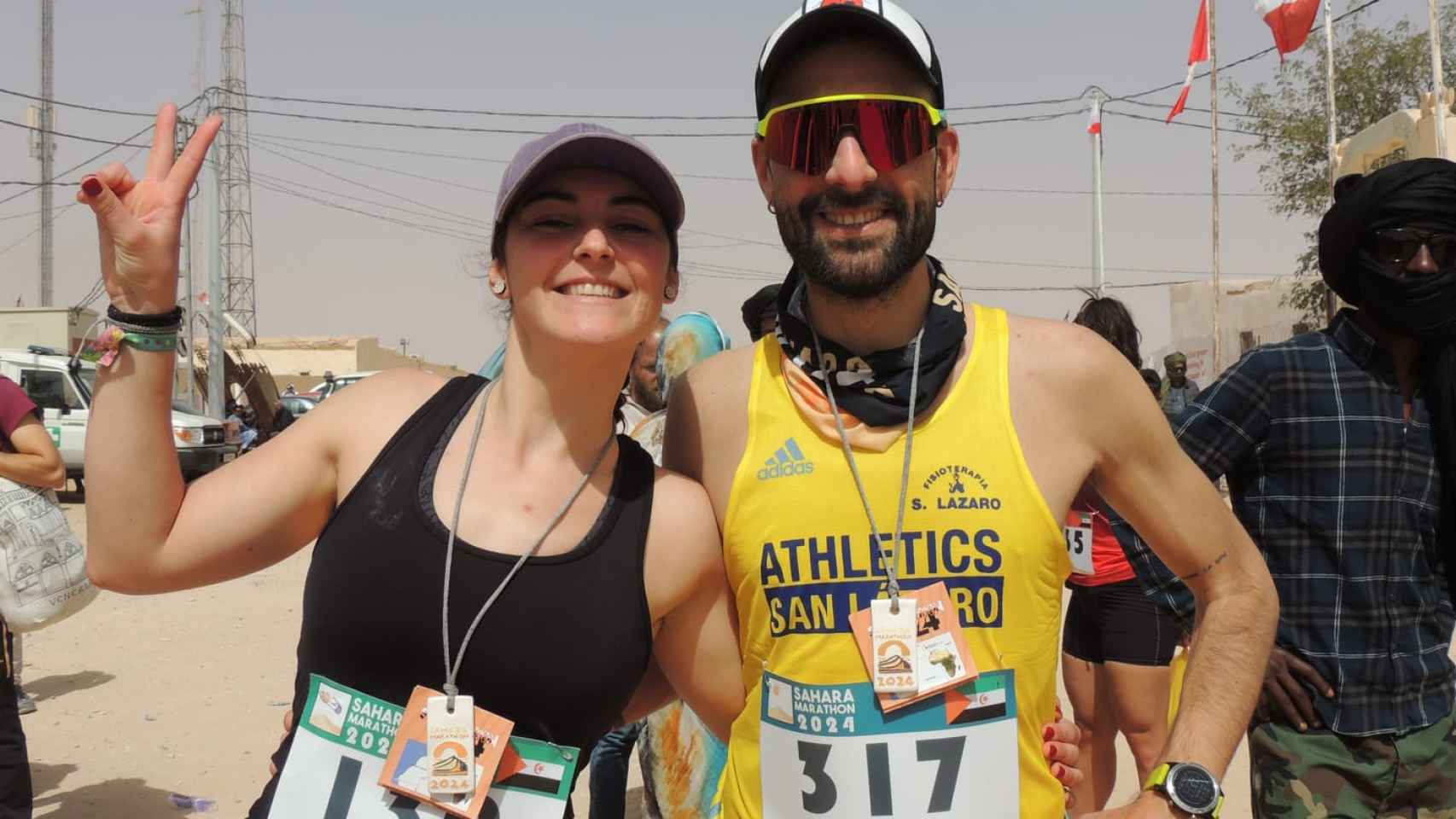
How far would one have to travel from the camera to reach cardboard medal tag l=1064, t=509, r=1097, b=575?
16.1 ft

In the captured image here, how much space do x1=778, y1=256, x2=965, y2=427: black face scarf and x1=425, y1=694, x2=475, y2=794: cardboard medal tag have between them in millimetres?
860

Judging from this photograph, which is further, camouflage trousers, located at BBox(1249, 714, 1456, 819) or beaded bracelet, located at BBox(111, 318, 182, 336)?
camouflage trousers, located at BBox(1249, 714, 1456, 819)

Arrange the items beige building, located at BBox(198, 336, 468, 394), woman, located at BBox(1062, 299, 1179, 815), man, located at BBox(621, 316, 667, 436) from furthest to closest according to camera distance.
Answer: beige building, located at BBox(198, 336, 468, 394) < man, located at BBox(621, 316, 667, 436) < woman, located at BBox(1062, 299, 1179, 815)

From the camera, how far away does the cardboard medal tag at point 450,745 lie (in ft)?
6.02

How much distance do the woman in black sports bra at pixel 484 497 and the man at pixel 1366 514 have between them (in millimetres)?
1812

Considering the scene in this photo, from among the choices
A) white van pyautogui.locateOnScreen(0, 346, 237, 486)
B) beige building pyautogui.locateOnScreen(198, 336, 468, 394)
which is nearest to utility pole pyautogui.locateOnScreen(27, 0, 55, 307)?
beige building pyautogui.locateOnScreen(198, 336, 468, 394)

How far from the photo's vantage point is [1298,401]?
3164 mm

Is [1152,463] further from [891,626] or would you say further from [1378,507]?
[1378,507]

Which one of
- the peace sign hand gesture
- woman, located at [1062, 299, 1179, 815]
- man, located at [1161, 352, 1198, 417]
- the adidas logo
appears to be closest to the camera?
the peace sign hand gesture

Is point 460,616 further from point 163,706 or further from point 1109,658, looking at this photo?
point 163,706

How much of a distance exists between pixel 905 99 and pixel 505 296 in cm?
82

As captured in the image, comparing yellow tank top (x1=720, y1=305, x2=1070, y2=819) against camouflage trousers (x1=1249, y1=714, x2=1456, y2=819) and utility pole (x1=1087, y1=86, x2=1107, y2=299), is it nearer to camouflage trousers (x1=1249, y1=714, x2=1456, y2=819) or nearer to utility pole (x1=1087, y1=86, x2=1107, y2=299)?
camouflage trousers (x1=1249, y1=714, x2=1456, y2=819)

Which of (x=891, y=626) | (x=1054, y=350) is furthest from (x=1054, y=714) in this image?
(x=1054, y=350)

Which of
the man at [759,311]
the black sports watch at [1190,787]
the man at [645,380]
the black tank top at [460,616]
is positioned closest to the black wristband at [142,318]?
the black tank top at [460,616]
